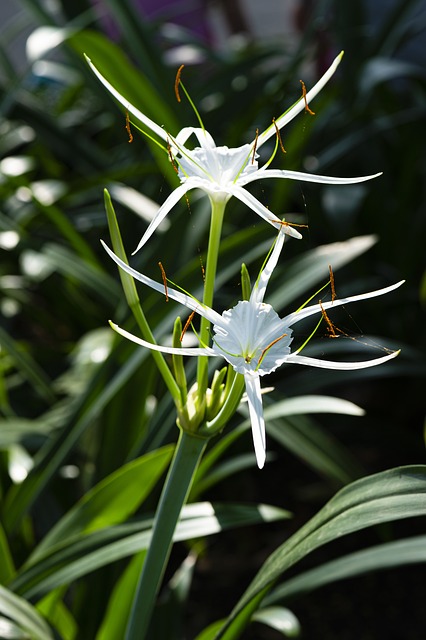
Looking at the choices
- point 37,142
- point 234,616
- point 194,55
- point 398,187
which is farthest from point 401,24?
point 234,616

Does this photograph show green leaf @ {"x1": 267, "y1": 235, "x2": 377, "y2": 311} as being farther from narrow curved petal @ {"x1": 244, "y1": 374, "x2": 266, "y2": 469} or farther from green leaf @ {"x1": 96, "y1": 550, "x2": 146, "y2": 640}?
narrow curved petal @ {"x1": 244, "y1": 374, "x2": 266, "y2": 469}

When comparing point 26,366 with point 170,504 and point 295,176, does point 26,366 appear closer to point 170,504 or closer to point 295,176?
point 170,504

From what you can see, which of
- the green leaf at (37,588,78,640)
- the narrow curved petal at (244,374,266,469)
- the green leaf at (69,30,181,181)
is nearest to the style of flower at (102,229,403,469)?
the narrow curved petal at (244,374,266,469)

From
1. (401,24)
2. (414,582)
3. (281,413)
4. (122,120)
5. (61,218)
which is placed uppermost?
(401,24)

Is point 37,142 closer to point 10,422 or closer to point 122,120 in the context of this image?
point 122,120

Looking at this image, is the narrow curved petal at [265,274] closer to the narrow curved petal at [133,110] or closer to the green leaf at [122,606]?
the narrow curved petal at [133,110]
